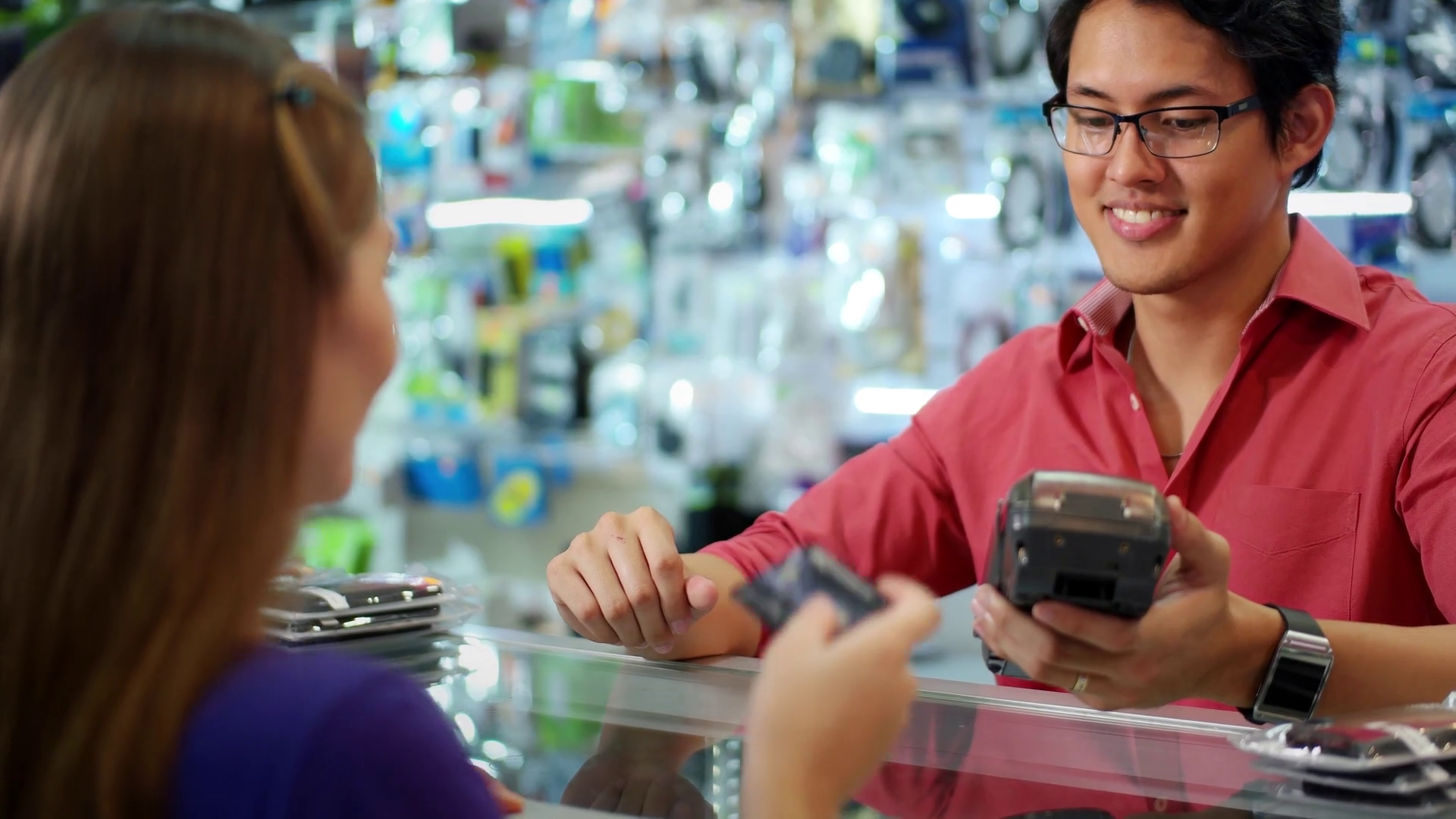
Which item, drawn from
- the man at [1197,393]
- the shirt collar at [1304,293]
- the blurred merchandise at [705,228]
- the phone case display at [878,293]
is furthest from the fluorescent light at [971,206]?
the shirt collar at [1304,293]

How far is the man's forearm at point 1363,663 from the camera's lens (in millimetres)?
1141

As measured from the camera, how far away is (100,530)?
2.10ft

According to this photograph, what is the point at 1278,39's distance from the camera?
161 cm

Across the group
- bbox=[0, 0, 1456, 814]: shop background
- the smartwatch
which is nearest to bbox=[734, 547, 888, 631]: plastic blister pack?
the smartwatch

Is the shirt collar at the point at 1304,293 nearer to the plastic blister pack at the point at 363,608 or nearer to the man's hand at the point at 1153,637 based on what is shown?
the man's hand at the point at 1153,637

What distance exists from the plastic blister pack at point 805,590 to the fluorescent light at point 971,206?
2642 mm

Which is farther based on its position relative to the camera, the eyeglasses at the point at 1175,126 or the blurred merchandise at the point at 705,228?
the blurred merchandise at the point at 705,228

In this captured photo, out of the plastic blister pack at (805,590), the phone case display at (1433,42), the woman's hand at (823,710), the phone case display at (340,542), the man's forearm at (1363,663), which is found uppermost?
the phone case display at (1433,42)

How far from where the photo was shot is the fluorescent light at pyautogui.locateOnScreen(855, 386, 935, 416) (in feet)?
11.3

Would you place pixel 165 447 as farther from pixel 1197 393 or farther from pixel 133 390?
pixel 1197 393

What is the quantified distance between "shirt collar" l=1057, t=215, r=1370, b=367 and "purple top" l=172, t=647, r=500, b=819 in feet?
4.30

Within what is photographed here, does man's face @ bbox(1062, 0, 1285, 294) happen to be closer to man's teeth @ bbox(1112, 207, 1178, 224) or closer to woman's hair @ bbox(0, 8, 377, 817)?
man's teeth @ bbox(1112, 207, 1178, 224)

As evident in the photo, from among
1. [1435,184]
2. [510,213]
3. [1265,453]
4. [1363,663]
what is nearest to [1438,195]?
[1435,184]

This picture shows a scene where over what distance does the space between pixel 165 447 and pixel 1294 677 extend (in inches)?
38.2
